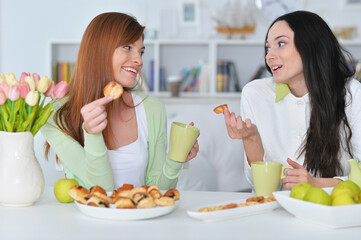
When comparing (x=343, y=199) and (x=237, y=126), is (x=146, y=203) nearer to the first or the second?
(x=343, y=199)

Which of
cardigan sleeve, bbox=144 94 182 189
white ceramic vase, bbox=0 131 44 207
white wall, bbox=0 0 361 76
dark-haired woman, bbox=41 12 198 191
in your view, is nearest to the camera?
white ceramic vase, bbox=0 131 44 207

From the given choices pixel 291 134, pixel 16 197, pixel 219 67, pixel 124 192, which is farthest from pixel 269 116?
pixel 219 67

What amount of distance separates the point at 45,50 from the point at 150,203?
12.4 feet

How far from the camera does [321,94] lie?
1.86 metres

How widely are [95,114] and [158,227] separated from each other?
35 cm

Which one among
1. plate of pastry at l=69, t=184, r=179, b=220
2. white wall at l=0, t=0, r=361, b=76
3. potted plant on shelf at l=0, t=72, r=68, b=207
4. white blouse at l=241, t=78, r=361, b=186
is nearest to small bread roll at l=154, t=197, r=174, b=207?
plate of pastry at l=69, t=184, r=179, b=220

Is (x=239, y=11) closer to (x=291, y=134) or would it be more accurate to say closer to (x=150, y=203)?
(x=291, y=134)

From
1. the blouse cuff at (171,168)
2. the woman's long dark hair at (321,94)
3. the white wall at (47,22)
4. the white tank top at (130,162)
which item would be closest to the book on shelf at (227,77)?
the white wall at (47,22)

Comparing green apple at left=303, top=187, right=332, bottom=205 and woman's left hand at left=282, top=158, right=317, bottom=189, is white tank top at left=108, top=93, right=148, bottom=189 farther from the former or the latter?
green apple at left=303, top=187, right=332, bottom=205

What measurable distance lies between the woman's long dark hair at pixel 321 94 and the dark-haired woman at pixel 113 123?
58 cm

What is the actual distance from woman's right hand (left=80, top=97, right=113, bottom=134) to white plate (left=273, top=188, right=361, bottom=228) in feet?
1.61

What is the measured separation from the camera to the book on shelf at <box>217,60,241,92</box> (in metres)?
4.35

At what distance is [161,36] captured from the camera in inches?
173

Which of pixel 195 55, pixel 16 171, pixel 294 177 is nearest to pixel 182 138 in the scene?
pixel 294 177
